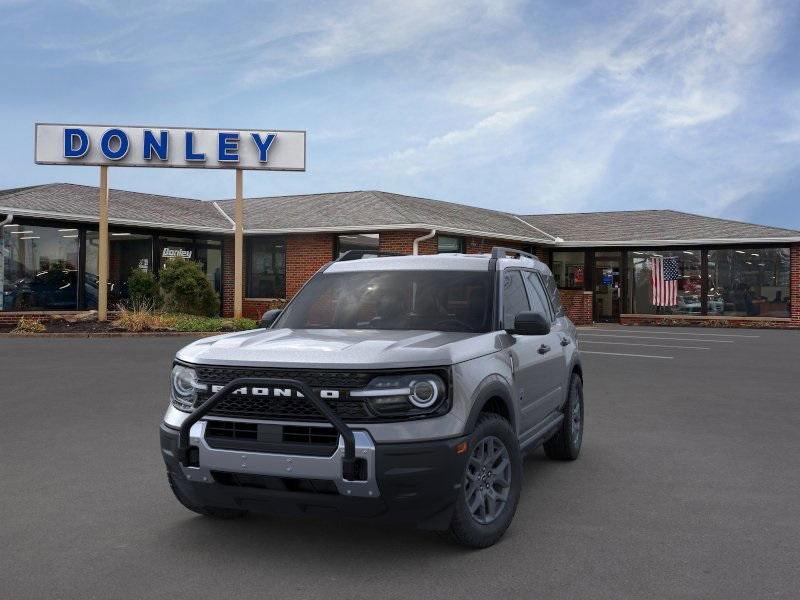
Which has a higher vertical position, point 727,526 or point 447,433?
point 447,433

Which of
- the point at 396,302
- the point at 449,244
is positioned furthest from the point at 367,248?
the point at 396,302

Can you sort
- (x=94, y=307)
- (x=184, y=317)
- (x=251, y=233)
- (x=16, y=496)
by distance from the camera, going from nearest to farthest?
1. (x=16, y=496)
2. (x=184, y=317)
3. (x=94, y=307)
4. (x=251, y=233)

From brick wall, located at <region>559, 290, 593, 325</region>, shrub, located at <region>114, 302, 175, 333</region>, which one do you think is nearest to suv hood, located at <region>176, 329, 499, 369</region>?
shrub, located at <region>114, 302, 175, 333</region>

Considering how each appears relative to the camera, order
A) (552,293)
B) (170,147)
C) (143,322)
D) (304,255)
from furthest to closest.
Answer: (304,255)
(170,147)
(143,322)
(552,293)

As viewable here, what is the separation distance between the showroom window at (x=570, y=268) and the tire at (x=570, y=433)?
82.5 ft

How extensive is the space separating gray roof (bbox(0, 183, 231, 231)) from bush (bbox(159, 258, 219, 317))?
2.24 metres

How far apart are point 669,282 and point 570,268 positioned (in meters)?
3.98

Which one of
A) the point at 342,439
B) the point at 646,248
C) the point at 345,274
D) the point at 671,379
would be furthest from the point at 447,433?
the point at 646,248

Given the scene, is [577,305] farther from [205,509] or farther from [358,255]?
[205,509]

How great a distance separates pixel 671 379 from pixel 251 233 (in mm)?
18132

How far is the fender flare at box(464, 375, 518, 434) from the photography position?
14.4 feet

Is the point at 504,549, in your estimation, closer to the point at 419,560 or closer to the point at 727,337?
the point at 419,560

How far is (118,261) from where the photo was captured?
26344 millimetres

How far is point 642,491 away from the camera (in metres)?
5.90
